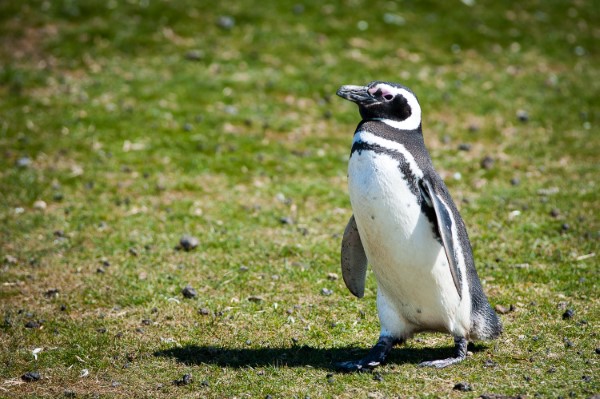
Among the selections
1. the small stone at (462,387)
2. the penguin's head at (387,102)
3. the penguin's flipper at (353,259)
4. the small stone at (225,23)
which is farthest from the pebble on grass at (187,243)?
the small stone at (225,23)

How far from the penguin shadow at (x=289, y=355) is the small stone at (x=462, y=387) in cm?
55

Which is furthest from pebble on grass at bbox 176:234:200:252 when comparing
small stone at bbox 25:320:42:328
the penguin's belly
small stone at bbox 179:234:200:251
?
the penguin's belly

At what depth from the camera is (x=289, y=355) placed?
5.44 m

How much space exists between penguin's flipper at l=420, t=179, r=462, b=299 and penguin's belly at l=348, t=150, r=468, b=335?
0.07 metres

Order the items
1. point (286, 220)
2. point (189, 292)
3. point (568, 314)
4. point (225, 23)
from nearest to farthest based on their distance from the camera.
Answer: point (568, 314) < point (189, 292) < point (286, 220) < point (225, 23)

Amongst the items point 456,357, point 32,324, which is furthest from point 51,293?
point 456,357

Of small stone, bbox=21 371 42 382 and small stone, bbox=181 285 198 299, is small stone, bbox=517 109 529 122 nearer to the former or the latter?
small stone, bbox=181 285 198 299

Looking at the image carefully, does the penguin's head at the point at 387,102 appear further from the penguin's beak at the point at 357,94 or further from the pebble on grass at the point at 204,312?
the pebble on grass at the point at 204,312

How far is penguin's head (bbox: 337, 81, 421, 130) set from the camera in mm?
5176

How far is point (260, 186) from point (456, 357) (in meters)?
4.71

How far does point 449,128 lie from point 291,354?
6.53 metres

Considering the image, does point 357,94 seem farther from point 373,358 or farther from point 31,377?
point 31,377

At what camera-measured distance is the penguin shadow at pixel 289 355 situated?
5301mm

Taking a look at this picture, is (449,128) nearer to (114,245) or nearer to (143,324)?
(114,245)
